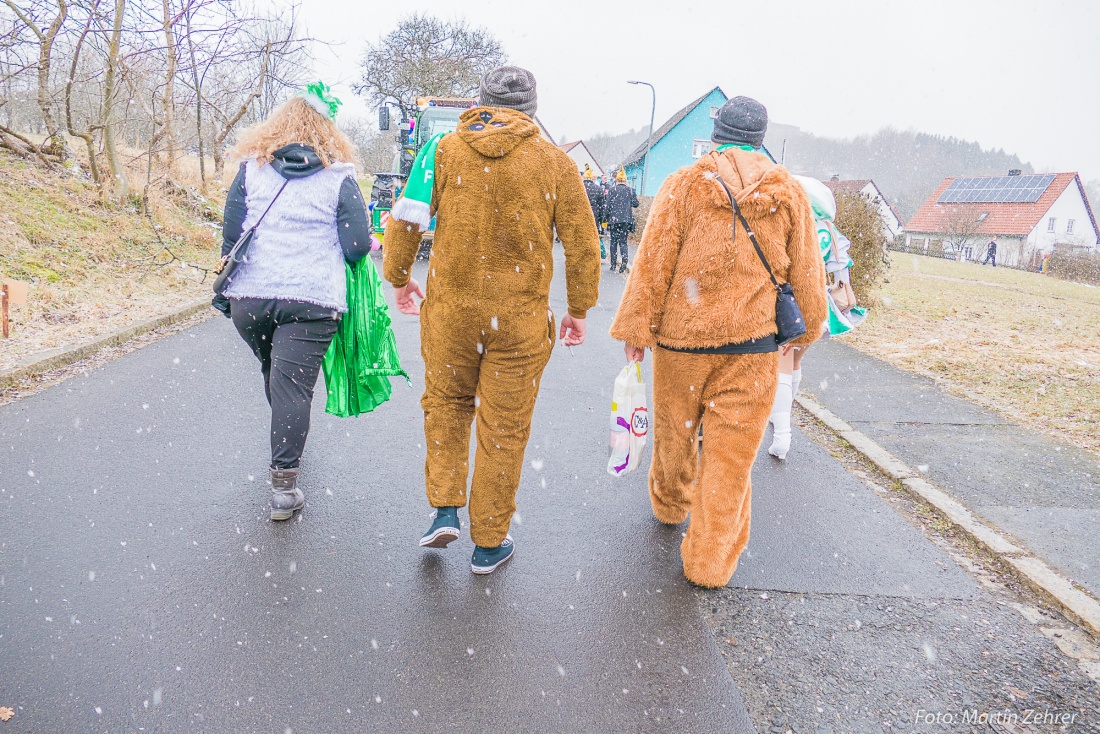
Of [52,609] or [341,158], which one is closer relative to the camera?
[52,609]

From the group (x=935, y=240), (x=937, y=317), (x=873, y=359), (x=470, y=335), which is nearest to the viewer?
(x=470, y=335)

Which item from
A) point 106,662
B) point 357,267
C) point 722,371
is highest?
point 357,267

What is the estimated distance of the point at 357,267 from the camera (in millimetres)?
3713

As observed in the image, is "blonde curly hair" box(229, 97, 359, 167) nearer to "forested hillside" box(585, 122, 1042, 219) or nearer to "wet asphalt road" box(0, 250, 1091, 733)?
"wet asphalt road" box(0, 250, 1091, 733)

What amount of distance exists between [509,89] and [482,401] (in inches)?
50.5

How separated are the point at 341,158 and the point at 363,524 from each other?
1.83 m

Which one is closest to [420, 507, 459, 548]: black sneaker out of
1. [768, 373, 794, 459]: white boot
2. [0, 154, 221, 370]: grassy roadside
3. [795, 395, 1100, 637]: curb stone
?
[768, 373, 794, 459]: white boot

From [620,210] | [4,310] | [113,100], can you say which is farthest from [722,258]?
[113,100]

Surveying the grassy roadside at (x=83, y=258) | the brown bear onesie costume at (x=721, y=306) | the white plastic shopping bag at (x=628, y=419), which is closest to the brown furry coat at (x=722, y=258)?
the brown bear onesie costume at (x=721, y=306)

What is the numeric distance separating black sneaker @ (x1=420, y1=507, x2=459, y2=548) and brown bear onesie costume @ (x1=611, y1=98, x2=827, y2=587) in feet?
3.47

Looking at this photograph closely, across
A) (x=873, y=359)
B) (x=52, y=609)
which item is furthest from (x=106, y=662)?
(x=873, y=359)

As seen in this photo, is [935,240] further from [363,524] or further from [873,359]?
[363,524]

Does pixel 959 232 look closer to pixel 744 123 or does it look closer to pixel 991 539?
pixel 991 539

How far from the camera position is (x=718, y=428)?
3100mm
